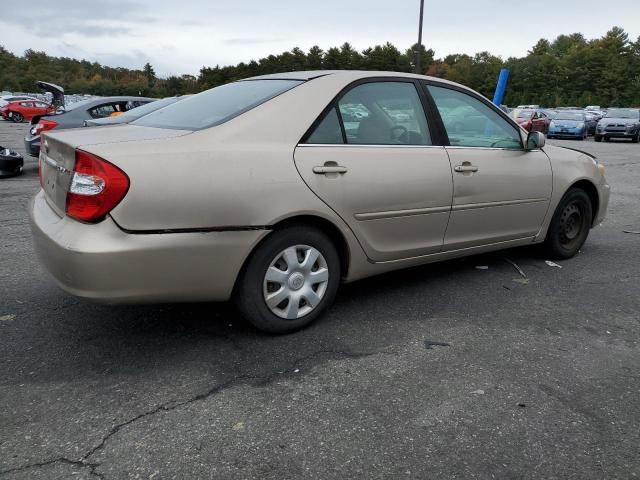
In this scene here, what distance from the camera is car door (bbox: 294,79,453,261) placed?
10.8 ft

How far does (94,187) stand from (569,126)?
26.9m

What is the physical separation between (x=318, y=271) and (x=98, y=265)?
4.09ft

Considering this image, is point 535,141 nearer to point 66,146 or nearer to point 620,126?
point 66,146

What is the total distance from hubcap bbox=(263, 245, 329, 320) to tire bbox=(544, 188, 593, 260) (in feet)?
8.22

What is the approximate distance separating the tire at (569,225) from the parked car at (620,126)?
2226 centimetres

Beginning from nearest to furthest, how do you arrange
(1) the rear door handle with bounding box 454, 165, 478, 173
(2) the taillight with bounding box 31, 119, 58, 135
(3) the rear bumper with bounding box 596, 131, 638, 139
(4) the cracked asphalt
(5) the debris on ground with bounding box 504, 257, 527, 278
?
(4) the cracked asphalt, (1) the rear door handle with bounding box 454, 165, 478, 173, (5) the debris on ground with bounding box 504, 257, 527, 278, (2) the taillight with bounding box 31, 119, 58, 135, (3) the rear bumper with bounding box 596, 131, 638, 139

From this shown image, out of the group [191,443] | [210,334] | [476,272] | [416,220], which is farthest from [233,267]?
[476,272]

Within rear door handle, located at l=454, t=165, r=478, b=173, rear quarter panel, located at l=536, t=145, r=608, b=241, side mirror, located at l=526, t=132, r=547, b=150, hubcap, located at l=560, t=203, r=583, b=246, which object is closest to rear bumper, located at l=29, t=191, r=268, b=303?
rear door handle, located at l=454, t=165, r=478, b=173

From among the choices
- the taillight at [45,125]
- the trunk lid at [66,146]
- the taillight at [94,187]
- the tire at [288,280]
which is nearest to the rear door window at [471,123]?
the tire at [288,280]

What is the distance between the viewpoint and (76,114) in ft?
33.4

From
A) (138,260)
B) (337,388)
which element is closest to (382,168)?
(337,388)

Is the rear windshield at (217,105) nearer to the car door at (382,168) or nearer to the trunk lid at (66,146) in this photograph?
the trunk lid at (66,146)

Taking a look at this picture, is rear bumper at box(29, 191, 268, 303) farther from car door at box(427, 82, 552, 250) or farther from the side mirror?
the side mirror

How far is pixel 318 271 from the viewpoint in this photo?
11.0 ft
